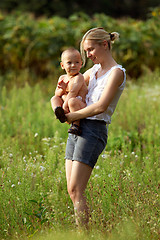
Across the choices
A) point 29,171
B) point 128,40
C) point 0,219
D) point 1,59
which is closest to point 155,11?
point 128,40

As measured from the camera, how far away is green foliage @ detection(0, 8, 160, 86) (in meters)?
9.51

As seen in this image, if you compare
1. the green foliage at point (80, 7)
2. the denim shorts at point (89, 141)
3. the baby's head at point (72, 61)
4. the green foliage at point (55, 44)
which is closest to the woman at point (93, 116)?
the denim shorts at point (89, 141)

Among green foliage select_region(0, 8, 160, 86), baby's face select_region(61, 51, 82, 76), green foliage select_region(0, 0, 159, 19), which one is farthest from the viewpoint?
green foliage select_region(0, 0, 159, 19)

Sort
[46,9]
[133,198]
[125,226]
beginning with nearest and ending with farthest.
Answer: [125,226] → [133,198] → [46,9]

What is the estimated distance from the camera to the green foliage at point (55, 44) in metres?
9.51

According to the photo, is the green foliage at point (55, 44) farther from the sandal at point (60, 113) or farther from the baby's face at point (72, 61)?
the sandal at point (60, 113)

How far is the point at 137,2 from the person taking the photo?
23.5 m

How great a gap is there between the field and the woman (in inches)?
6.5

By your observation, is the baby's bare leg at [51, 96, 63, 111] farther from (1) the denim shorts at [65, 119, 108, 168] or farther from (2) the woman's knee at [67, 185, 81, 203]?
(2) the woman's knee at [67, 185, 81, 203]

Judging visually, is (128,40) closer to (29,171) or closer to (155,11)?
(155,11)

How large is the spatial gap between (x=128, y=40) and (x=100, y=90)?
7077 mm

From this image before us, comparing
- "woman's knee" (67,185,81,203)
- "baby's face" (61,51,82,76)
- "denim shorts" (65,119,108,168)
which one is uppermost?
"baby's face" (61,51,82,76)

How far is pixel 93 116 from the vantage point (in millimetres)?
2920

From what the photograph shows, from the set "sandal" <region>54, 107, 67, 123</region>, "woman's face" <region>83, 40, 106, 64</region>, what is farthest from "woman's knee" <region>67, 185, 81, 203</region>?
"woman's face" <region>83, 40, 106, 64</region>
